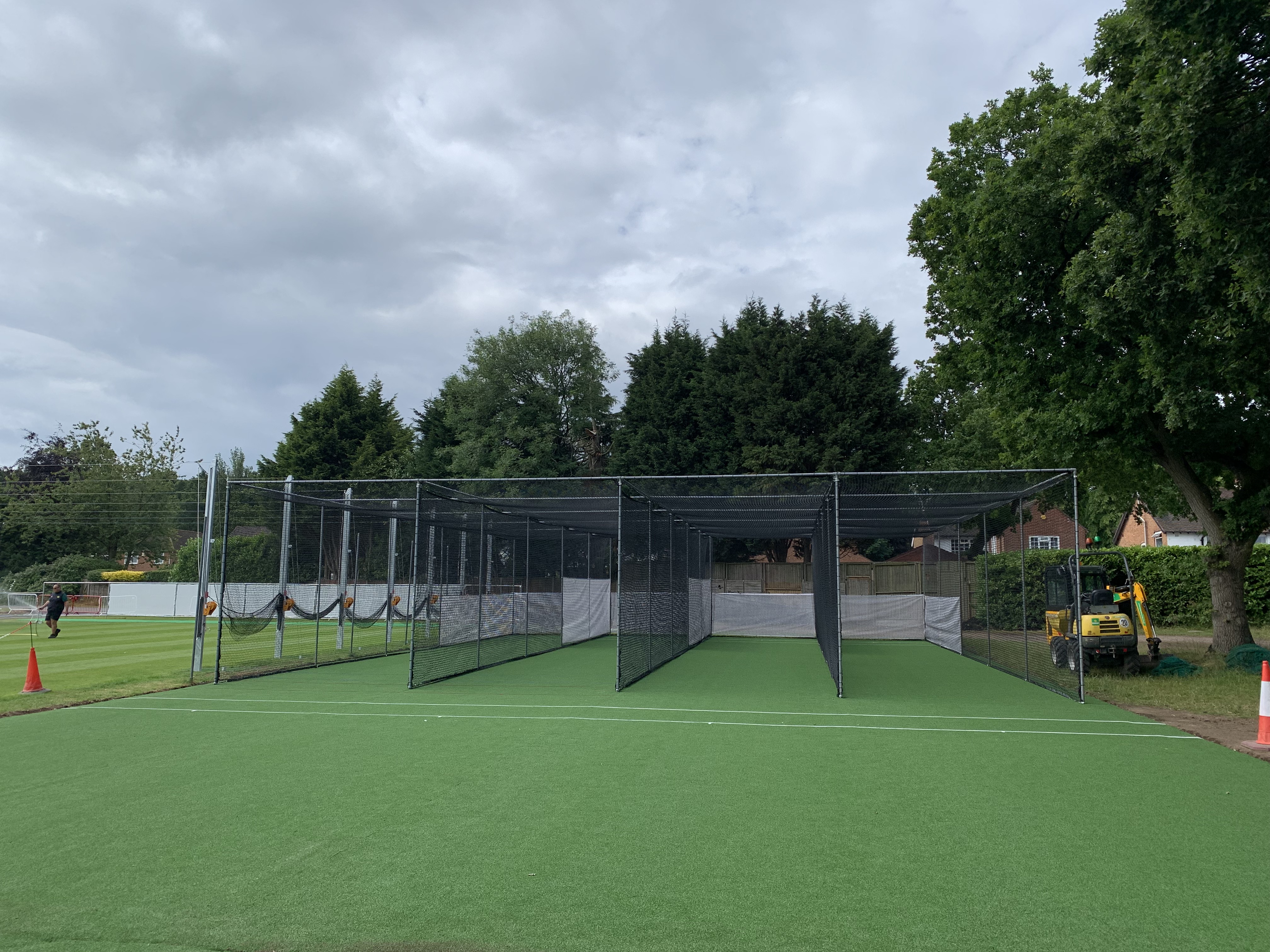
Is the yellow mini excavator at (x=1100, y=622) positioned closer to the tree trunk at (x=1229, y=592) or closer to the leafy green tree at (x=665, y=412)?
the tree trunk at (x=1229, y=592)

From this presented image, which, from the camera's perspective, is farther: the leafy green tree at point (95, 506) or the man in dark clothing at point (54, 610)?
the leafy green tree at point (95, 506)

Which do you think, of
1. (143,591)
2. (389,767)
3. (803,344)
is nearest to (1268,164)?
(389,767)

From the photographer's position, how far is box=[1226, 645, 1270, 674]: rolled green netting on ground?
1262 centimetres

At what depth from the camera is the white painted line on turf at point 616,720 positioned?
27.6ft

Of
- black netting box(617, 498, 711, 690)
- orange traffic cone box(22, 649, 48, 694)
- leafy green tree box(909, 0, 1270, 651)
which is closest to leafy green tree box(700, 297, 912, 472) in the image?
black netting box(617, 498, 711, 690)

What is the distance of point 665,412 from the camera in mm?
35438

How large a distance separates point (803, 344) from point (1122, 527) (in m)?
17.3

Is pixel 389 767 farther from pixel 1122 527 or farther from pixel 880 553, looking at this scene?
pixel 1122 527

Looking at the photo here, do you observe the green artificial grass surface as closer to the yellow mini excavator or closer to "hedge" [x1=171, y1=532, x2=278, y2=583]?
the yellow mini excavator

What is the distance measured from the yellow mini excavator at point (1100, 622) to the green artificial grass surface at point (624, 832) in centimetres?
408

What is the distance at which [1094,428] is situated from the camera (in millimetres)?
13812

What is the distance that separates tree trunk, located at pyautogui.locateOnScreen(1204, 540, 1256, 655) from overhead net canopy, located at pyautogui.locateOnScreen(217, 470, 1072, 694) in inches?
126

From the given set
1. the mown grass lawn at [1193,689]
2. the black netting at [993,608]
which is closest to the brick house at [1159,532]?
the black netting at [993,608]

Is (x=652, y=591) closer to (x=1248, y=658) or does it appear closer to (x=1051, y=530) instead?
(x=1248, y=658)
